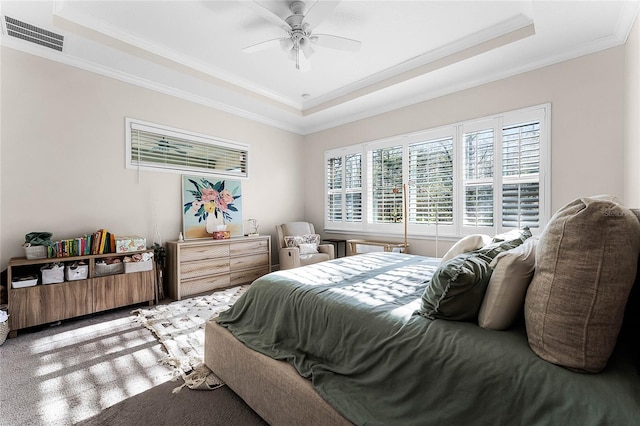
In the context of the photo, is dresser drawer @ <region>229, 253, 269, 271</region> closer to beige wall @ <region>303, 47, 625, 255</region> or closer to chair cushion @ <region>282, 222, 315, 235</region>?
chair cushion @ <region>282, 222, 315, 235</region>

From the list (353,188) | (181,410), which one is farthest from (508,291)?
(353,188)

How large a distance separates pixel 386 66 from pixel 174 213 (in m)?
3.53

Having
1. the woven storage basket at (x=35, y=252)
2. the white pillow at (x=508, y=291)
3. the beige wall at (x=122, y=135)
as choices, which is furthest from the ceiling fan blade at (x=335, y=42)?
the woven storage basket at (x=35, y=252)

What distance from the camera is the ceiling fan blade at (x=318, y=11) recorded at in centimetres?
225

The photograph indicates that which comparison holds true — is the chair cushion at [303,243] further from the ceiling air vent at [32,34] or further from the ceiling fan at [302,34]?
the ceiling air vent at [32,34]

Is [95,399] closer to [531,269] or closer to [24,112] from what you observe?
[531,269]

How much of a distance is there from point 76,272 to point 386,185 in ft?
13.6

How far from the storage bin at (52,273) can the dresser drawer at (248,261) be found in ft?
6.19

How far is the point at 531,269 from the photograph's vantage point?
1111mm

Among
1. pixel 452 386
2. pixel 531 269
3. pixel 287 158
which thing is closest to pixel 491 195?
pixel 531 269

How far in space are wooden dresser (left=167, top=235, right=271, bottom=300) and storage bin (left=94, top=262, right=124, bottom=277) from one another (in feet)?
1.93

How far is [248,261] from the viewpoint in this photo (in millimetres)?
4441

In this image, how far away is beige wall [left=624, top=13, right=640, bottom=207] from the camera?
2219mm

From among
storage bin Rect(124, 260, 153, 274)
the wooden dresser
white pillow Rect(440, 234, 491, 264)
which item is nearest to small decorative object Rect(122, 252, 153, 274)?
storage bin Rect(124, 260, 153, 274)
